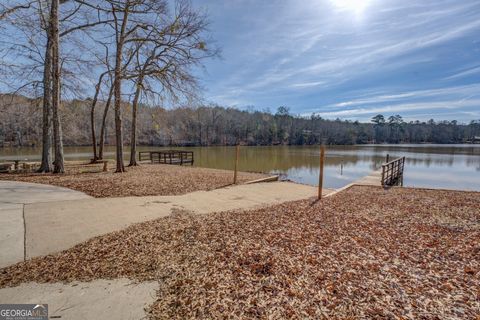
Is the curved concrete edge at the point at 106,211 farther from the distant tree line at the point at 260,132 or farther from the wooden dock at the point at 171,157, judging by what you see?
the distant tree line at the point at 260,132

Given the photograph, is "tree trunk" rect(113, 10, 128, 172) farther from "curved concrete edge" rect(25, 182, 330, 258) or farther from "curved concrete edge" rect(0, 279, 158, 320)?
"curved concrete edge" rect(0, 279, 158, 320)

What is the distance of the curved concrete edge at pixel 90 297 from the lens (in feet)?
8.18

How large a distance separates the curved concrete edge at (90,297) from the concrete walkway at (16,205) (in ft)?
3.57

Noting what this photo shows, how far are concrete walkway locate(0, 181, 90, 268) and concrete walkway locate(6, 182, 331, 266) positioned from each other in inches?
0.7

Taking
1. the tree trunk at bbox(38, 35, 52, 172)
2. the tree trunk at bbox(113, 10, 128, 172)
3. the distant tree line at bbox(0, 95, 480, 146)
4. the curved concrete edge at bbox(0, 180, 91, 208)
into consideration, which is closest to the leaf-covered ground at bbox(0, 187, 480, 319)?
the curved concrete edge at bbox(0, 180, 91, 208)

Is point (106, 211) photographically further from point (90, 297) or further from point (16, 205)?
point (90, 297)

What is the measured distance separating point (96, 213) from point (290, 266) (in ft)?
15.4

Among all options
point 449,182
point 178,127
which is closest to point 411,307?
point 449,182

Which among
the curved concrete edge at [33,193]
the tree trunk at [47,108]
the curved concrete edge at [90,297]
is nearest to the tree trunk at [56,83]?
the tree trunk at [47,108]

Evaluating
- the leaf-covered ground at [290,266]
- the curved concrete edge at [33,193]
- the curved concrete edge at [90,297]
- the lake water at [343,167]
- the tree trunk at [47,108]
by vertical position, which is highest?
the tree trunk at [47,108]

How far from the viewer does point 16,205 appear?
243 inches

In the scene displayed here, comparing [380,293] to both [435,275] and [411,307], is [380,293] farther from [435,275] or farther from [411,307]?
[435,275]

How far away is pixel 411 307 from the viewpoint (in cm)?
250

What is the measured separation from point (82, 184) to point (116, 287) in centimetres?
738
